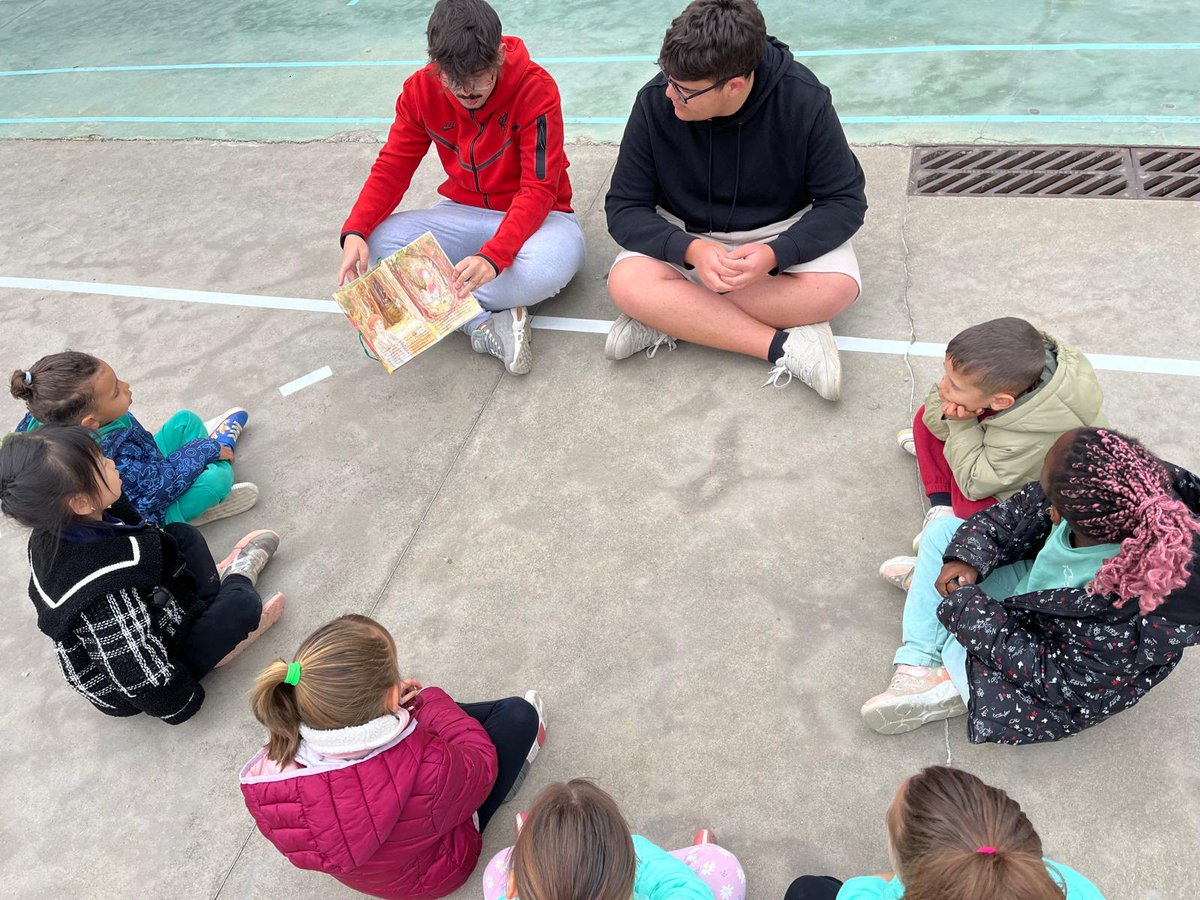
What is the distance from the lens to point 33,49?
7309 millimetres

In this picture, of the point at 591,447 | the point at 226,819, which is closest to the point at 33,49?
the point at 591,447

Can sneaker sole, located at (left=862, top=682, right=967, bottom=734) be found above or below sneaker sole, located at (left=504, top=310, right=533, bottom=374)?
below

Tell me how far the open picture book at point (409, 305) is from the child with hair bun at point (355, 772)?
1552 millimetres

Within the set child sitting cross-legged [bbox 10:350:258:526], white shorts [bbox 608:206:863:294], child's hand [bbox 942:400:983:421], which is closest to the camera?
child's hand [bbox 942:400:983:421]

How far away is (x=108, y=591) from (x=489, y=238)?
2034 mm

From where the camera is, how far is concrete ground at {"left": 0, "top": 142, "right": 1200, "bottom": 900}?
2.27 meters

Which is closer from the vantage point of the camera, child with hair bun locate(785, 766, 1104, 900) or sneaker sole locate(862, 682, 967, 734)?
child with hair bun locate(785, 766, 1104, 900)

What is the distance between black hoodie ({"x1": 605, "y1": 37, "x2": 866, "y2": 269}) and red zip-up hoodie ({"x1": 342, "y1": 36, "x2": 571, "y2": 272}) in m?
0.31

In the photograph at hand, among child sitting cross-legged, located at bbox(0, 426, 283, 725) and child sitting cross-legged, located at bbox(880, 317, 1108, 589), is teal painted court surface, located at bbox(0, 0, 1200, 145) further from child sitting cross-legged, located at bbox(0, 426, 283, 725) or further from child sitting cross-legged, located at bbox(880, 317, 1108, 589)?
child sitting cross-legged, located at bbox(0, 426, 283, 725)

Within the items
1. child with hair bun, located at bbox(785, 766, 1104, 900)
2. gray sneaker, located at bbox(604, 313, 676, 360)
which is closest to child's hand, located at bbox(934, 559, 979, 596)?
child with hair bun, located at bbox(785, 766, 1104, 900)

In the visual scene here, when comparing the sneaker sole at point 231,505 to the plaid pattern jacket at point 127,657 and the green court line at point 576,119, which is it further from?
the green court line at point 576,119

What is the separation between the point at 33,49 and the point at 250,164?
378cm

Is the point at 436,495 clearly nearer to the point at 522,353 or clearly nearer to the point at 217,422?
the point at 522,353

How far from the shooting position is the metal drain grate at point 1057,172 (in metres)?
3.80
